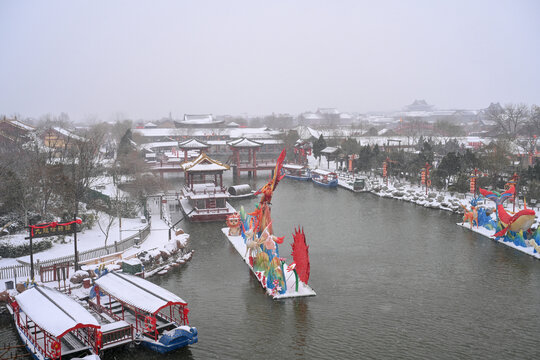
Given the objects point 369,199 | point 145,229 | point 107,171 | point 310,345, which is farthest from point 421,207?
point 107,171

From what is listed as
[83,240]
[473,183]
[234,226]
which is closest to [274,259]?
[234,226]

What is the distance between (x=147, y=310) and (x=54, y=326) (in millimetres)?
2015

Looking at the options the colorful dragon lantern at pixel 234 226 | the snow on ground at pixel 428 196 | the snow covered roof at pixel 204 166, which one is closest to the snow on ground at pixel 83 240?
the colorful dragon lantern at pixel 234 226

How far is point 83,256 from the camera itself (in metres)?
17.2

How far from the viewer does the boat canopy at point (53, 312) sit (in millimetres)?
10312

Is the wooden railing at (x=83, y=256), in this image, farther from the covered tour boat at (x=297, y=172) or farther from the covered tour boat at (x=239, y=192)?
the covered tour boat at (x=297, y=172)

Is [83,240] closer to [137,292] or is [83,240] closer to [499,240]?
[137,292]

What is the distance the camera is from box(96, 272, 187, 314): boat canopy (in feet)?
37.3

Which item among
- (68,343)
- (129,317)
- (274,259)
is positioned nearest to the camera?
(68,343)

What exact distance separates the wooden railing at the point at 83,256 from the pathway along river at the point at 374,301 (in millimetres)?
2440

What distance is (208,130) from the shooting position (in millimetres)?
67562

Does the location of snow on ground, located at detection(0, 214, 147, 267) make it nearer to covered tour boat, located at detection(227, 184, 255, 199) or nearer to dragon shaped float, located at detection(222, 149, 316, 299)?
dragon shaped float, located at detection(222, 149, 316, 299)

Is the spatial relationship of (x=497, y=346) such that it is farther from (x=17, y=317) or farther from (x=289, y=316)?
(x=17, y=317)

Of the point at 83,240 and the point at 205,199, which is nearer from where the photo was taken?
the point at 83,240
